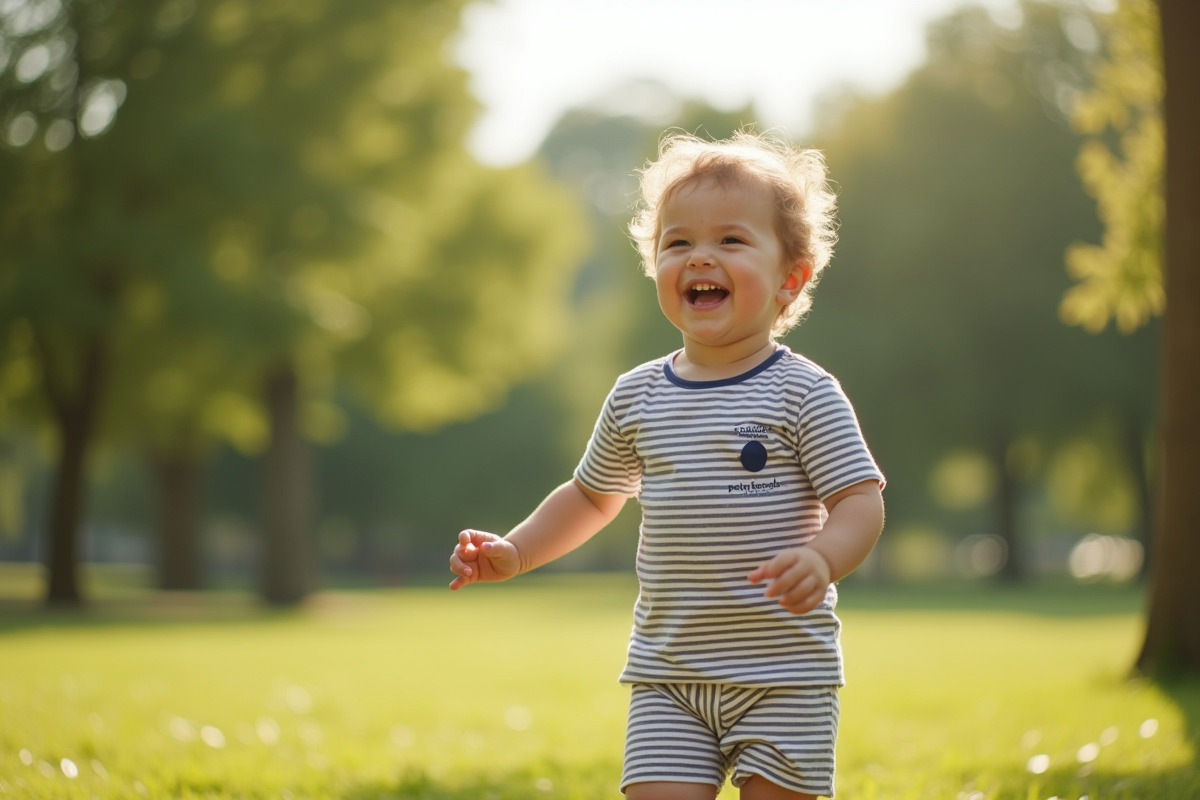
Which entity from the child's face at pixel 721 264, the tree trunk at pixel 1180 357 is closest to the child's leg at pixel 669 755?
the child's face at pixel 721 264

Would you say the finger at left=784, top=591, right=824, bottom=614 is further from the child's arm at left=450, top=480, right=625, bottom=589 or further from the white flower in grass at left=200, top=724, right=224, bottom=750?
the white flower in grass at left=200, top=724, right=224, bottom=750

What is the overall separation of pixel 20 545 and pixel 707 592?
75.9m

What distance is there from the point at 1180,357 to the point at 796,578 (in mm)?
5859

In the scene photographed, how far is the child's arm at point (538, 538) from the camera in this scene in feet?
10.7

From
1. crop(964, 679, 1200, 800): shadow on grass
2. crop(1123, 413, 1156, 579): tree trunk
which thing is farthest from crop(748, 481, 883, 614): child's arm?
crop(1123, 413, 1156, 579): tree trunk

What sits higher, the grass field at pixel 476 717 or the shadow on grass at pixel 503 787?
the grass field at pixel 476 717

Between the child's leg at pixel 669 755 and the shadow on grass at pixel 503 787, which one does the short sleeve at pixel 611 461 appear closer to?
the child's leg at pixel 669 755

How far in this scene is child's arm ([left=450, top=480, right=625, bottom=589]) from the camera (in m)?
3.25

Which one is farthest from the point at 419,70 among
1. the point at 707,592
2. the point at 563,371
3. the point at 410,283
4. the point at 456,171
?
the point at 563,371

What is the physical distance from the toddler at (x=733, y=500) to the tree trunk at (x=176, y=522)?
92.0ft

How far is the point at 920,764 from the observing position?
521cm

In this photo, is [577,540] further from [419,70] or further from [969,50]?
[969,50]

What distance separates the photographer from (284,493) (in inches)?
898

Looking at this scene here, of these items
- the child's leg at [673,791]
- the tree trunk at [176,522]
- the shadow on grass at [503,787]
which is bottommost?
the shadow on grass at [503,787]
